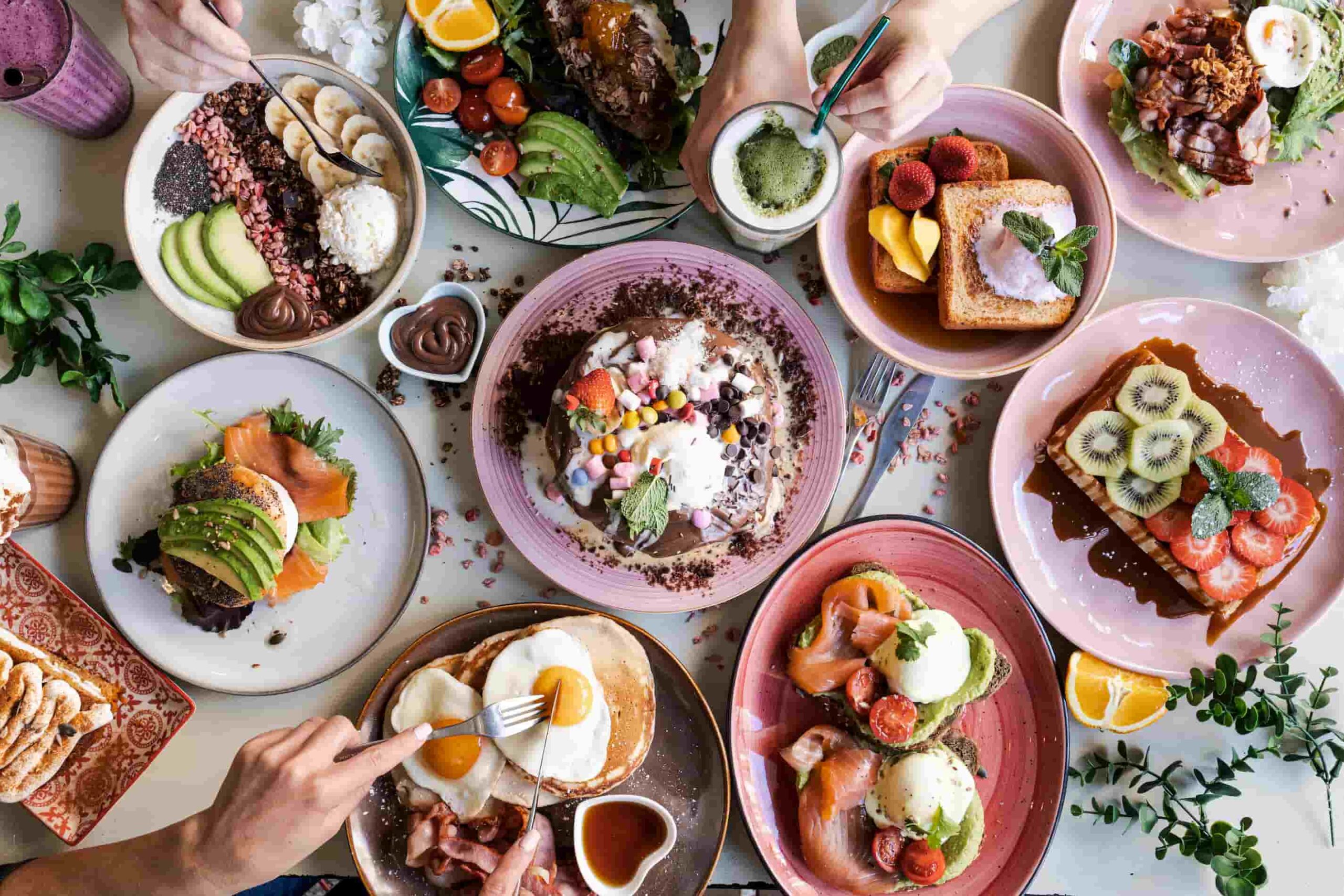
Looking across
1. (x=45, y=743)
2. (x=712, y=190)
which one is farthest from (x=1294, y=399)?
(x=45, y=743)

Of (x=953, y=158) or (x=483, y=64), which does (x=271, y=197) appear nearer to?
(x=483, y=64)

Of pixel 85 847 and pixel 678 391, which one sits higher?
pixel 678 391

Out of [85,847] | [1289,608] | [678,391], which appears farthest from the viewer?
[1289,608]

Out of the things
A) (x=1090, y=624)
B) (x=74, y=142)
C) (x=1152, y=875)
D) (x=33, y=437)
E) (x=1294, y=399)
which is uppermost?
(x=74, y=142)

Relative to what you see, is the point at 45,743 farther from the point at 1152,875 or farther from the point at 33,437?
the point at 1152,875

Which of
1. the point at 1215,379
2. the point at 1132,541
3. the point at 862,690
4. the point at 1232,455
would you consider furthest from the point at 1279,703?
the point at 862,690

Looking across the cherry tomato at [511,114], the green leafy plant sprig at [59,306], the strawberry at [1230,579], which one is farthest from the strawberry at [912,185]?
the green leafy plant sprig at [59,306]
